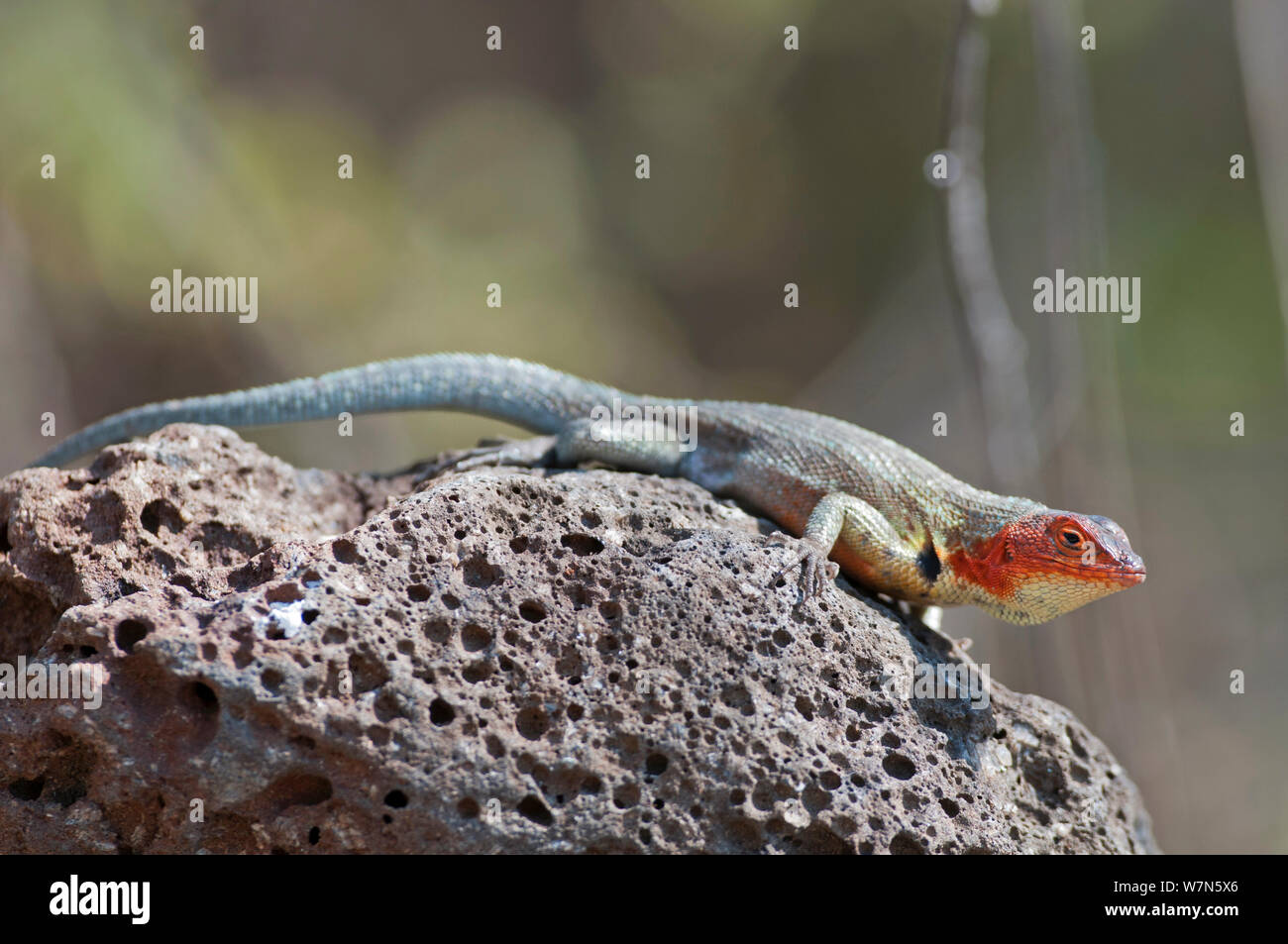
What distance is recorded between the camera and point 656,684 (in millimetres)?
3375

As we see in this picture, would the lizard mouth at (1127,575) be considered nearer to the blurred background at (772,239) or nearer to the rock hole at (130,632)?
the rock hole at (130,632)

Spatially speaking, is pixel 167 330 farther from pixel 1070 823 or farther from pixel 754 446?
pixel 1070 823

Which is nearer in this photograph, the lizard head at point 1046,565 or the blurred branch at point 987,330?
the lizard head at point 1046,565

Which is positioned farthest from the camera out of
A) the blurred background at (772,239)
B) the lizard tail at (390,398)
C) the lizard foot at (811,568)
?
the blurred background at (772,239)

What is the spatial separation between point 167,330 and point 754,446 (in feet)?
26.1

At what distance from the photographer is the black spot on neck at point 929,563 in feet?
14.4

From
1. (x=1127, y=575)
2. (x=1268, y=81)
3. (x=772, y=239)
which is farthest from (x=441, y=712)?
(x=772, y=239)

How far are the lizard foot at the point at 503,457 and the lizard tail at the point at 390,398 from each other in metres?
0.37

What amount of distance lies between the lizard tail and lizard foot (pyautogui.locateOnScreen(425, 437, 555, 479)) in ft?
1.22

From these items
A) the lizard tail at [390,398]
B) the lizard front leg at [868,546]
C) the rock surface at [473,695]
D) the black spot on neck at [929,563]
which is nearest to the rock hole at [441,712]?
the rock surface at [473,695]

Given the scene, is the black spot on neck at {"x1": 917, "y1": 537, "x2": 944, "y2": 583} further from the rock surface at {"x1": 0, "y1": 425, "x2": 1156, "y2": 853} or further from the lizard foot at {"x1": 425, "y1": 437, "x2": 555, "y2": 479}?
the lizard foot at {"x1": 425, "y1": 437, "x2": 555, "y2": 479}

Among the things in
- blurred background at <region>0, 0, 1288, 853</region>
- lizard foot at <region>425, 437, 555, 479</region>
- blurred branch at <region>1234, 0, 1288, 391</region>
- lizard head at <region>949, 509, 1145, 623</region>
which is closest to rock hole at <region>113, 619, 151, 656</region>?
lizard foot at <region>425, 437, 555, 479</region>

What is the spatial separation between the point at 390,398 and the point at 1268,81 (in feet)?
25.4

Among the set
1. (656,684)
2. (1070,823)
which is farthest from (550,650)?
(1070,823)
